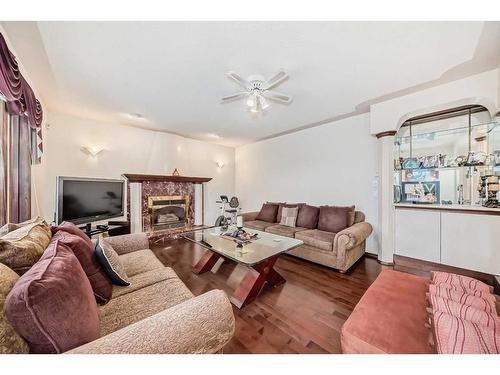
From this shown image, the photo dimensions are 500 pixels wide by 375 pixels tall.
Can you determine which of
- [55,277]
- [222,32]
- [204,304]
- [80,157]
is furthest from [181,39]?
[80,157]

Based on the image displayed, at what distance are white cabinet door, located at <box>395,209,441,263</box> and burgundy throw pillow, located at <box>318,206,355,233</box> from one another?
2.02ft

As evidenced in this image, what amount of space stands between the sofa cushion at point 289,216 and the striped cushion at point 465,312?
2601mm

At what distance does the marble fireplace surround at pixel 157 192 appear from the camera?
3.90m

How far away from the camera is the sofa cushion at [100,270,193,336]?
1.06 meters

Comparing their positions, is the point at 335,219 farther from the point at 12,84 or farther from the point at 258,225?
the point at 12,84

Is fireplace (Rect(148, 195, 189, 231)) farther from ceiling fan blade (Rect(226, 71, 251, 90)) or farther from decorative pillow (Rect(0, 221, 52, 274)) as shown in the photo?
ceiling fan blade (Rect(226, 71, 251, 90))

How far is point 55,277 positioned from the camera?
2.52 feet

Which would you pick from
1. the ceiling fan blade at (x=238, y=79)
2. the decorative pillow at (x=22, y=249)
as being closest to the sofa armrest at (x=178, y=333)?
the decorative pillow at (x=22, y=249)

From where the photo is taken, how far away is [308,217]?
3498 mm

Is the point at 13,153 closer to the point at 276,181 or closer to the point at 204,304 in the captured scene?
the point at 204,304

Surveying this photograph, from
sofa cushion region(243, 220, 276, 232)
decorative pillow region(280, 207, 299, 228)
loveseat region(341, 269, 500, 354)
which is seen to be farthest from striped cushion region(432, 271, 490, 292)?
sofa cushion region(243, 220, 276, 232)

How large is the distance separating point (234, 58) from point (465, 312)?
2343 mm

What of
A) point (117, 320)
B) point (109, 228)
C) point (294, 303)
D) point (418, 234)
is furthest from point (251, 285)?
point (109, 228)

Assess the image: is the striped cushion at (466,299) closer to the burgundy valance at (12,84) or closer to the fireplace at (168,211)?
the burgundy valance at (12,84)
